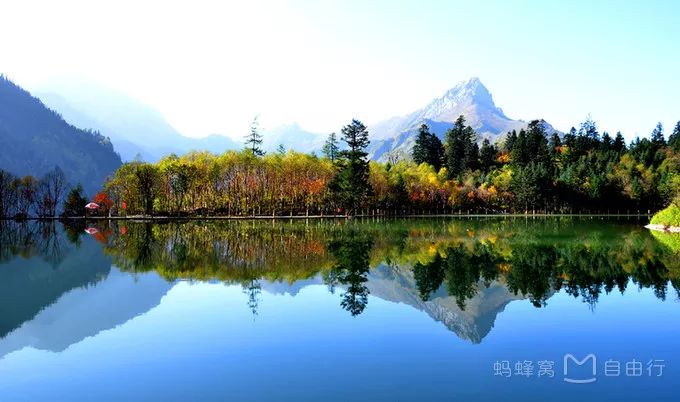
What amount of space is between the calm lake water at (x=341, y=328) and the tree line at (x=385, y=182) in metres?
46.2

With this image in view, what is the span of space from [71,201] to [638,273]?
240 ft

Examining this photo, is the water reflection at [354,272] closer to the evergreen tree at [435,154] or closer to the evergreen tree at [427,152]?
the evergreen tree at [427,152]

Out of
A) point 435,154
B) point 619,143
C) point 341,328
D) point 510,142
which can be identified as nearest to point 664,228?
point 341,328

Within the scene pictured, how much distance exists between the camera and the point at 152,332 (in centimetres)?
1297

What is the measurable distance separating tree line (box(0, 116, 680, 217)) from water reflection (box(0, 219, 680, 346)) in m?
37.2

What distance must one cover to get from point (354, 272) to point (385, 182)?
5985cm

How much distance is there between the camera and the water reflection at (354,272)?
15703mm

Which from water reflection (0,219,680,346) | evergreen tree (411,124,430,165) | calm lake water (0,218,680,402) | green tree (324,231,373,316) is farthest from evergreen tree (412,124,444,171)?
calm lake water (0,218,680,402)

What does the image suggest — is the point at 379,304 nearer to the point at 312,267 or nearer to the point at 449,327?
the point at 449,327

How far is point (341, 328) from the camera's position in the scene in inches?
515

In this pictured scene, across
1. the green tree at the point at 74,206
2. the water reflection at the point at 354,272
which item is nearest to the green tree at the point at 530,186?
the water reflection at the point at 354,272

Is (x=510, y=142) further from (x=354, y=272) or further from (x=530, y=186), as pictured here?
(x=354, y=272)

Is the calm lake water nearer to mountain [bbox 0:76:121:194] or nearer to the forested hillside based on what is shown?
the forested hillside

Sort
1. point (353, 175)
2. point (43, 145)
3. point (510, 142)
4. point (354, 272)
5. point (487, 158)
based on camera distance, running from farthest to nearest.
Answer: point (43, 145), point (510, 142), point (487, 158), point (353, 175), point (354, 272)
